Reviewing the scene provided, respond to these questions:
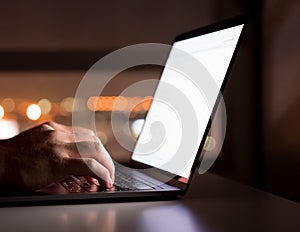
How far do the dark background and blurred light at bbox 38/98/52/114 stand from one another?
23 millimetres

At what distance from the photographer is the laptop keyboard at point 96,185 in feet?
2.91

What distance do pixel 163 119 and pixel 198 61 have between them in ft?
0.59

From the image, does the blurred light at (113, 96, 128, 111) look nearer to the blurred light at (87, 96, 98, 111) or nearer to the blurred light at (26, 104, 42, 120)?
the blurred light at (87, 96, 98, 111)

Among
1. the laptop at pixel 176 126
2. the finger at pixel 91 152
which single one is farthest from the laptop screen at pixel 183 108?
the finger at pixel 91 152

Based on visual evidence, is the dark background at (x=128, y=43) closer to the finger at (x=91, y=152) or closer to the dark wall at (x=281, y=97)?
the dark wall at (x=281, y=97)

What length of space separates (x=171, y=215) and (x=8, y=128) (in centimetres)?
97

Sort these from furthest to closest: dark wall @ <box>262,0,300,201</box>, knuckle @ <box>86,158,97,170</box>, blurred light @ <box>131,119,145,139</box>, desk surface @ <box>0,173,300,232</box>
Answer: blurred light @ <box>131,119,145,139</box>, dark wall @ <box>262,0,300,201</box>, knuckle @ <box>86,158,97,170</box>, desk surface @ <box>0,173,300,232</box>

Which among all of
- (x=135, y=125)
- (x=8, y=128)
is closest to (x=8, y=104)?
(x=8, y=128)

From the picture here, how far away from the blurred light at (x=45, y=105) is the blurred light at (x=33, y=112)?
0.01 m

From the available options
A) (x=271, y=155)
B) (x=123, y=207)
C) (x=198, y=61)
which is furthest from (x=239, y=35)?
(x=271, y=155)

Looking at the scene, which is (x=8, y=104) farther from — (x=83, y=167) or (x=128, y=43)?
(x=83, y=167)

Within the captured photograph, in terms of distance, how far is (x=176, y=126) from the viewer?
1.09m

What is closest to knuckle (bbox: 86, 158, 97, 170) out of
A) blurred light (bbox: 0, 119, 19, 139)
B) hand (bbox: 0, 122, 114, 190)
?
hand (bbox: 0, 122, 114, 190)

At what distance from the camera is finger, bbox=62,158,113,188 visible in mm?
846
